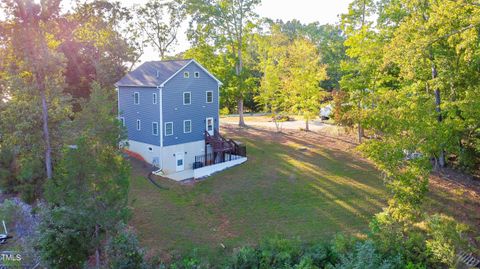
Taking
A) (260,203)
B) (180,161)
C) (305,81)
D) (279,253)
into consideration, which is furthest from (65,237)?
(305,81)

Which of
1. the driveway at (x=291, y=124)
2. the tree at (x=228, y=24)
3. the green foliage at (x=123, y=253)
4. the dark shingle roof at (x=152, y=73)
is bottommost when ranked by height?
the green foliage at (x=123, y=253)

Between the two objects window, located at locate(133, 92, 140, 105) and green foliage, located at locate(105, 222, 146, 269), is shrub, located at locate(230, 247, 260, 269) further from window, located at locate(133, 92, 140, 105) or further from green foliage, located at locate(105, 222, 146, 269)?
window, located at locate(133, 92, 140, 105)

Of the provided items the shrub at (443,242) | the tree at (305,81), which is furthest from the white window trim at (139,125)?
the shrub at (443,242)

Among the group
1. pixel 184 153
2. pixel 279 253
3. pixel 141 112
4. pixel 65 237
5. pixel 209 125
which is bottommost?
pixel 279 253

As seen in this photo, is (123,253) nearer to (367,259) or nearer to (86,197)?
(86,197)

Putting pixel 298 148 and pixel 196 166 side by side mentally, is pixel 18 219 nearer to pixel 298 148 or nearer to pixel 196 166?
pixel 196 166

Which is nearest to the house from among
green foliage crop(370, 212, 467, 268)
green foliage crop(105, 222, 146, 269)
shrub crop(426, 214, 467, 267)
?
green foliage crop(105, 222, 146, 269)

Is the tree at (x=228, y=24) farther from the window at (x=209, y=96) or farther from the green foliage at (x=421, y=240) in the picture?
the green foliage at (x=421, y=240)
